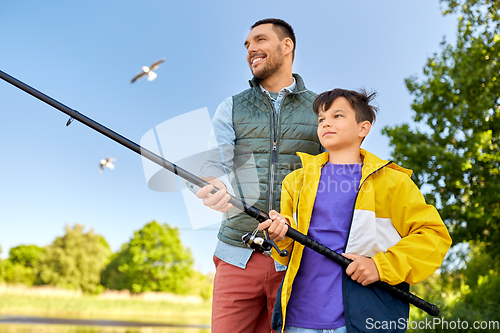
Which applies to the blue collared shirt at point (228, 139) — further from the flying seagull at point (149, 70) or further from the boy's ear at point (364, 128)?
the flying seagull at point (149, 70)

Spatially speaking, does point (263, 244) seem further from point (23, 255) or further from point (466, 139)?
point (23, 255)

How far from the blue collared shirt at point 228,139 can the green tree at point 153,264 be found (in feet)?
87.5

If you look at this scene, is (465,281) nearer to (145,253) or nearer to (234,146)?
(234,146)

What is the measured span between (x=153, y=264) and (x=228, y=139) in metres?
28.3

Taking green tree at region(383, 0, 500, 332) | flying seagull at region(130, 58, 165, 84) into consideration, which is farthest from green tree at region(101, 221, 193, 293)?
flying seagull at region(130, 58, 165, 84)

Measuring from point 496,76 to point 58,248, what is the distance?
99.0ft

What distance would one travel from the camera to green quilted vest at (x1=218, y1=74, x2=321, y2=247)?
2668mm

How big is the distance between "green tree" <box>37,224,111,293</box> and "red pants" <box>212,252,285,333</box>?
28.4 metres

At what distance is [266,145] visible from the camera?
274cm

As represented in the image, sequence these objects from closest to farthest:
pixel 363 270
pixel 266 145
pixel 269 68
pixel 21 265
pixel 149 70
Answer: pixel 363 270 < pixel 266 145 < pixel 269 68 < pixel 149 70 < pixel 21 265

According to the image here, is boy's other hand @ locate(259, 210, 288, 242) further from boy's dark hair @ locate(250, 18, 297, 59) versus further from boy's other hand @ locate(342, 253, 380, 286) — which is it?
boy's dark hair @ locate(250, 18, 297, 59)

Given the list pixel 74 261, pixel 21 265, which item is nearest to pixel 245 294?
pixel 74 261

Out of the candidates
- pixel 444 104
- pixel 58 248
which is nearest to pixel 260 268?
pixel 444 104

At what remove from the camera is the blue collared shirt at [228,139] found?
2.61 metres
